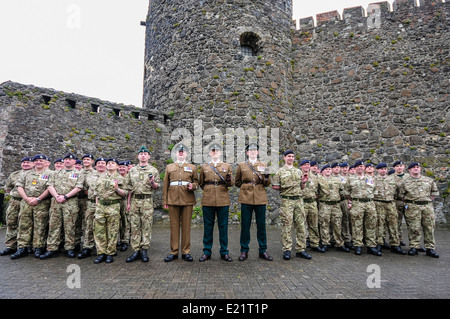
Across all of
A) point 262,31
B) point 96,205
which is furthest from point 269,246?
→ point 262,31

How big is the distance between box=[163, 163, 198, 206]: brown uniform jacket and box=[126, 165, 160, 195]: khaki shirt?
0.88 feet

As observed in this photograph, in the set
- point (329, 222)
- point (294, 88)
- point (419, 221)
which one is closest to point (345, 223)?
point (329, 222)

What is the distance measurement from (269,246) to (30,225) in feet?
16.6

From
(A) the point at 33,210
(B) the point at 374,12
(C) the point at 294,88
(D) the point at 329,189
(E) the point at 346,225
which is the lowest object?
(E) the point at 346,225

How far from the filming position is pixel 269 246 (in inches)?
233

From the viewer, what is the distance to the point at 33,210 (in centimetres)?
502

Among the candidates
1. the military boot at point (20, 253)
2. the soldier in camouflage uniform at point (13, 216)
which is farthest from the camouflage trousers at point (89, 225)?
the soldier in camouflage uniform at point (13, 216)

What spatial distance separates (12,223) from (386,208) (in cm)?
813

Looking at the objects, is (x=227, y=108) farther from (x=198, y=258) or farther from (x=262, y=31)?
(x=198, y=258)

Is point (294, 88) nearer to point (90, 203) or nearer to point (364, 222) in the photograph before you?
point (364, 222)

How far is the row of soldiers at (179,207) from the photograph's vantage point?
4.79 metres

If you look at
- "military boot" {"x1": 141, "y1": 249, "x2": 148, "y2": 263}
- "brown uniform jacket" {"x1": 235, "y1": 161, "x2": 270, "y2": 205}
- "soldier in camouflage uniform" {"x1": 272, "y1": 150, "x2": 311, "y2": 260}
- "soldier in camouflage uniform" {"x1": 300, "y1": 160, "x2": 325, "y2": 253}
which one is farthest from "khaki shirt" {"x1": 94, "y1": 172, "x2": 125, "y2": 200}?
"soldier in camouflage uniform" {"x1": 300, "y1": 160, "x2": 325, "y2": 253}

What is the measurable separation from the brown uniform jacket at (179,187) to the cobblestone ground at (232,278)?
108 cm

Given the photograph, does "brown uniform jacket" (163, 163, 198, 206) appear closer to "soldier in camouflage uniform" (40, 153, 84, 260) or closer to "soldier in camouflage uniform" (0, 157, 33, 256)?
"soldier in camouflage uniform" (40, 153, 84, 260)
